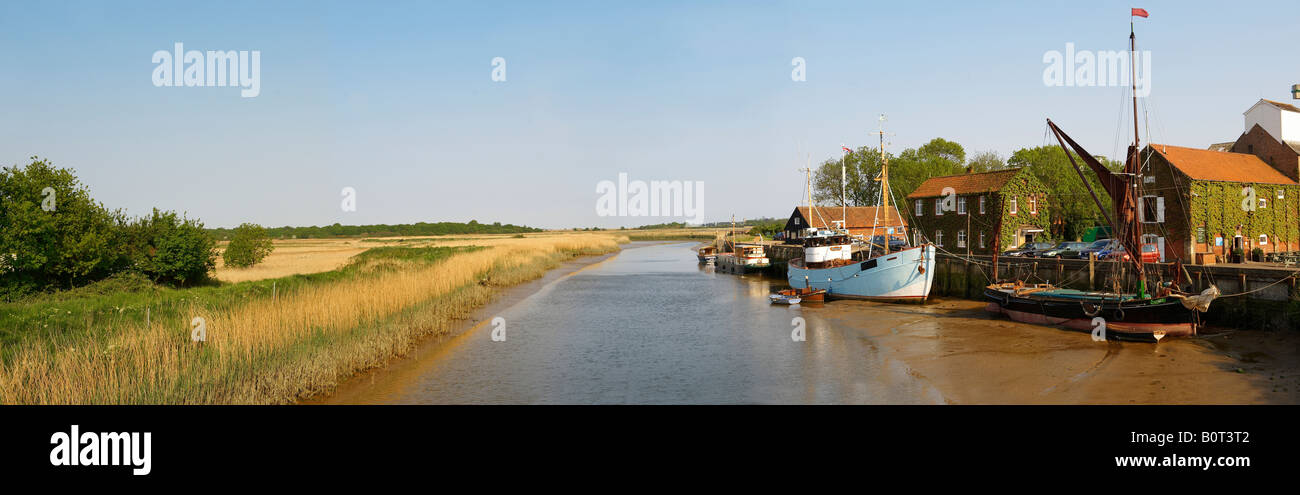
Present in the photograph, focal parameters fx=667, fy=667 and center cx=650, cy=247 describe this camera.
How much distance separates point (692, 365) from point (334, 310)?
11206 millimetres

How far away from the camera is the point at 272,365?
552 inches

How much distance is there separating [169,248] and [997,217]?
1862 inches

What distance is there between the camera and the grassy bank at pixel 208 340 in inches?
439

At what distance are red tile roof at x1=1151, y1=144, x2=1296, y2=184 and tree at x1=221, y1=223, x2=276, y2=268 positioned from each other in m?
58.4

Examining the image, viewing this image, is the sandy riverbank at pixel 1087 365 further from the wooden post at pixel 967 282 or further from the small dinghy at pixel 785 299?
the wooden post at pixel 967 282

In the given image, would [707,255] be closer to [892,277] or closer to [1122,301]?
[892,277]

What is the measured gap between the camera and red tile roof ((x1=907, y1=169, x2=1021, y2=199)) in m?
45.6

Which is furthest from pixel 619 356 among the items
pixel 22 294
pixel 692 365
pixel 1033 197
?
pixel 1033 197

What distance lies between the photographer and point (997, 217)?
44062 mm

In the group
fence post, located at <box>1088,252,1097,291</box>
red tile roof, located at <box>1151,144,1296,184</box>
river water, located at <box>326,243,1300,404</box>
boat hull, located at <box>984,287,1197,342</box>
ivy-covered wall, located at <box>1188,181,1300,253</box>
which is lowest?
river water, located at <box>326,243,1300,404</box>

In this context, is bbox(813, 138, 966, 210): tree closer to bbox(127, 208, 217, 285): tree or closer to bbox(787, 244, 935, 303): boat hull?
bbox(787, 244, 935, 303): boat hull

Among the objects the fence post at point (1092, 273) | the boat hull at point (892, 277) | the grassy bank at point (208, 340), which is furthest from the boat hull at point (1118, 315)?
the grassy bank at point (208, 340)

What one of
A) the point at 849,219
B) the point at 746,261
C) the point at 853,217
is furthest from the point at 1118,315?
the point at 853,217

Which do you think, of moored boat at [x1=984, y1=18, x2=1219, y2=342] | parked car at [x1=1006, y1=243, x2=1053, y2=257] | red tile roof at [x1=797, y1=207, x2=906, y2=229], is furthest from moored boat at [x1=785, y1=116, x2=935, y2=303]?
red tile roof at [x1=797, y1=207, x2=906, y2=229]
